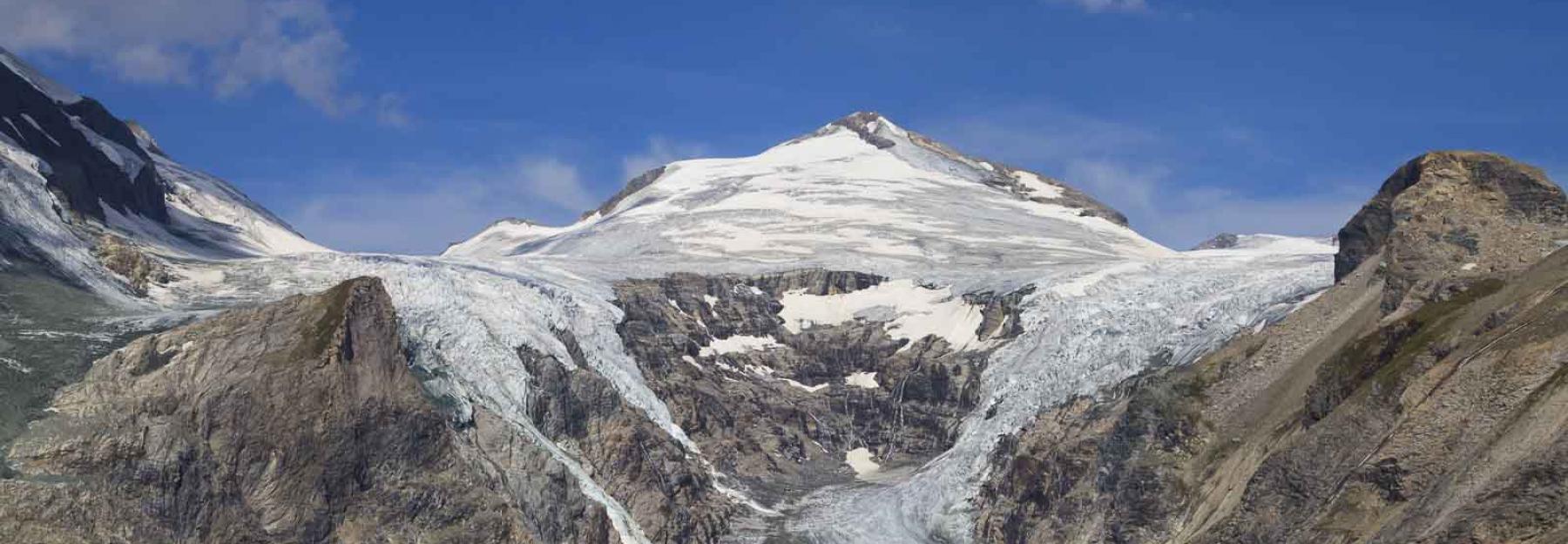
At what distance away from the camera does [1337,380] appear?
6391cm

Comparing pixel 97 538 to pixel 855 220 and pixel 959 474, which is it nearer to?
pixel 959 474

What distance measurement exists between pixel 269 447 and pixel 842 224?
89491 millimetres

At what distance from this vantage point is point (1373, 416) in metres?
57.4

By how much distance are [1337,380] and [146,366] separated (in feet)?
158

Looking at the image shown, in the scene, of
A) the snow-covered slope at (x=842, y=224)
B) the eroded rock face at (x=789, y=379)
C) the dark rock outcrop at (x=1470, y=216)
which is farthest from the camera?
the snow-covered slope at (x=842, y=224)

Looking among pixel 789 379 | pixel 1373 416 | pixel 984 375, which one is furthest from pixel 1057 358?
pixel 1373 416

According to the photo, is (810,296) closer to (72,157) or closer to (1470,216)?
(72,157)

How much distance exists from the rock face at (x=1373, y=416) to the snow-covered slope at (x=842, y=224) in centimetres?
5353

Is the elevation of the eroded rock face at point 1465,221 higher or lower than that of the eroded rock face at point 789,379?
higher

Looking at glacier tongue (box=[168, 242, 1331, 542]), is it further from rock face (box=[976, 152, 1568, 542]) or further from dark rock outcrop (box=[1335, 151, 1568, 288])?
dark rock outcrop (box=[1335, 151, 1568, 288])

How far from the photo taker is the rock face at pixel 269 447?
7106 centimetres

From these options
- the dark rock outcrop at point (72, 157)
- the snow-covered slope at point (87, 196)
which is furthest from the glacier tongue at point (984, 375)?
the dark rock outcrop at point (72, 157)

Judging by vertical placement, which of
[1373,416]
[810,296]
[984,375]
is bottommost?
[1373,416]

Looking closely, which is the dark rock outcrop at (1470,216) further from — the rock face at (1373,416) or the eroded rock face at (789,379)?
the eroded rock face at (789,379)
